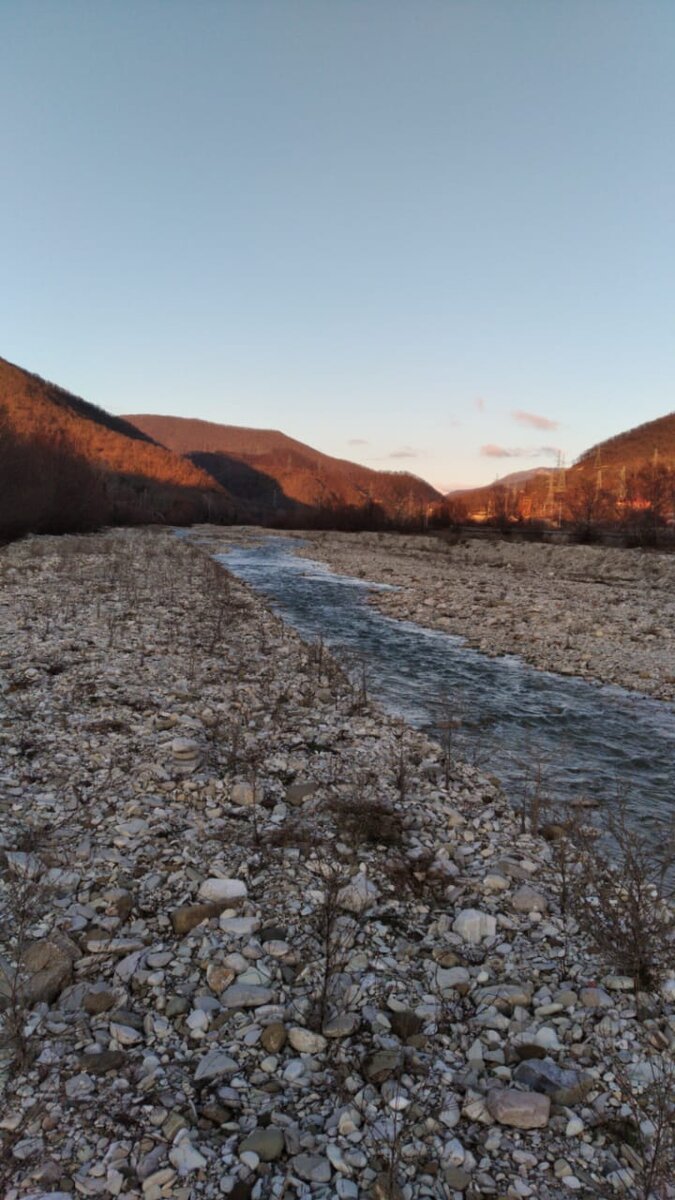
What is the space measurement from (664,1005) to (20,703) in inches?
364

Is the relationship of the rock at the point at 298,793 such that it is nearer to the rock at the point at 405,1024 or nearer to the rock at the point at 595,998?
the rock at the point at 405,1024

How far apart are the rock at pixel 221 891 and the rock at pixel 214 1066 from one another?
1.55 metres

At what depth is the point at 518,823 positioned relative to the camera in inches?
278

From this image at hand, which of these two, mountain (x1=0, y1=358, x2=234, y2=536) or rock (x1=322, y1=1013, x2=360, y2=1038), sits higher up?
mountain (x1=0, y1=358, x2=234, y2=536)

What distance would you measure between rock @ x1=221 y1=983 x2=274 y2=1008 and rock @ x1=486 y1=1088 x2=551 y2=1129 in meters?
1.56

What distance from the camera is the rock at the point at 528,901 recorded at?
17.6ft

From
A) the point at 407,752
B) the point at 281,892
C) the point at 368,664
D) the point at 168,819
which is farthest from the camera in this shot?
the point at 368,664

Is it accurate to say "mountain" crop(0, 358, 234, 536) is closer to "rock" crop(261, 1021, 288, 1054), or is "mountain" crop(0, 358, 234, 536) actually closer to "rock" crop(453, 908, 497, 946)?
"rock" crop(453, 908, 497, 946)

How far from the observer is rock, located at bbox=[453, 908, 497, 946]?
499 cm

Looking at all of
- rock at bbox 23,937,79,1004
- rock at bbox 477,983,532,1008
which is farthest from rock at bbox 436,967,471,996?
rock at bbox 23,937,79,1004

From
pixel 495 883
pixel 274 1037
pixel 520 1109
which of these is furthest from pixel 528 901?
pixel 274 1037

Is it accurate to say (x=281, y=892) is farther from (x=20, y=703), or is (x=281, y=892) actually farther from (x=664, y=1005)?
(x=20, y=703)

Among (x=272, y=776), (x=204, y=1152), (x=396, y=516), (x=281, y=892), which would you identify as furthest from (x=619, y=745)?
(x=396, y=516)

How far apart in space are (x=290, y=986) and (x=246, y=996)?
1.09 ft
